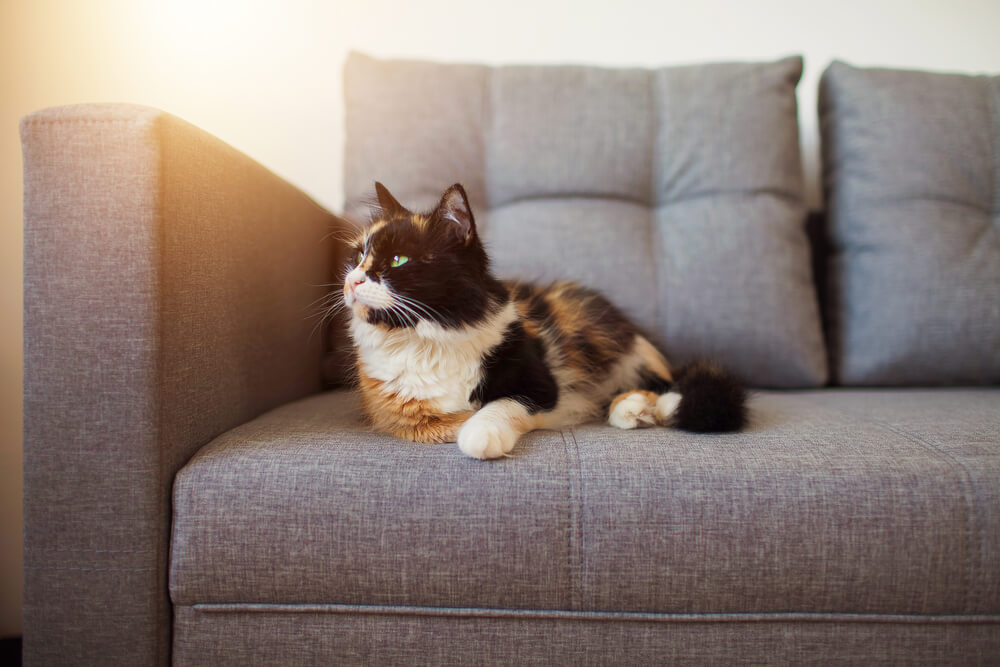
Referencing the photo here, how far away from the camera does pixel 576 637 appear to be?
73cm

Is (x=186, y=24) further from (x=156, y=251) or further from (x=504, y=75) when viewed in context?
(x=156, y=251)

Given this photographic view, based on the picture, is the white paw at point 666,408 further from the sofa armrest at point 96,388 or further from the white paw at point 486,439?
the sofa armrest at point 96,388

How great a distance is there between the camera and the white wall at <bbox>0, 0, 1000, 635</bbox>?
1539 mm

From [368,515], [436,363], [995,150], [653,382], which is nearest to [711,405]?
[653,382]

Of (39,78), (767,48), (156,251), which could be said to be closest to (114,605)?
(156,251)

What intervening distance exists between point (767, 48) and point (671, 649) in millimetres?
1913

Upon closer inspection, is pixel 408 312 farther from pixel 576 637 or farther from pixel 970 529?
pixel 970 529

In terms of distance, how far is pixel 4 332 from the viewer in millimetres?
1434

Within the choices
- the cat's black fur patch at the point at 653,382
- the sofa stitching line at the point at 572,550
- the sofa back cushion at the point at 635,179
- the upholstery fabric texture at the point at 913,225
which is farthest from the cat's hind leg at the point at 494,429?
the upholstery fabric texture at the point at 913,225

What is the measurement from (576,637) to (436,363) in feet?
1.56

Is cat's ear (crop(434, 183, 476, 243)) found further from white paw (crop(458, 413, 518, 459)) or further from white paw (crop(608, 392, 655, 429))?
white paw (crop(608, 392, 655, 429))

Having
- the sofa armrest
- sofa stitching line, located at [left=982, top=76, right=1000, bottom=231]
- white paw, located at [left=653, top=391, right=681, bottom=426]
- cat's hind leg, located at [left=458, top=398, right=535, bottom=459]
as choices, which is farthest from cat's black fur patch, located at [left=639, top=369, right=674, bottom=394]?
sofa stitching line, located at [left=982, top=76, right=1000, bottom=231]

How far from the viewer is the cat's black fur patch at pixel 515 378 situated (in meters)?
0.95

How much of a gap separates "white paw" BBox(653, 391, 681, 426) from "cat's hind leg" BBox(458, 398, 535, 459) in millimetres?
270
